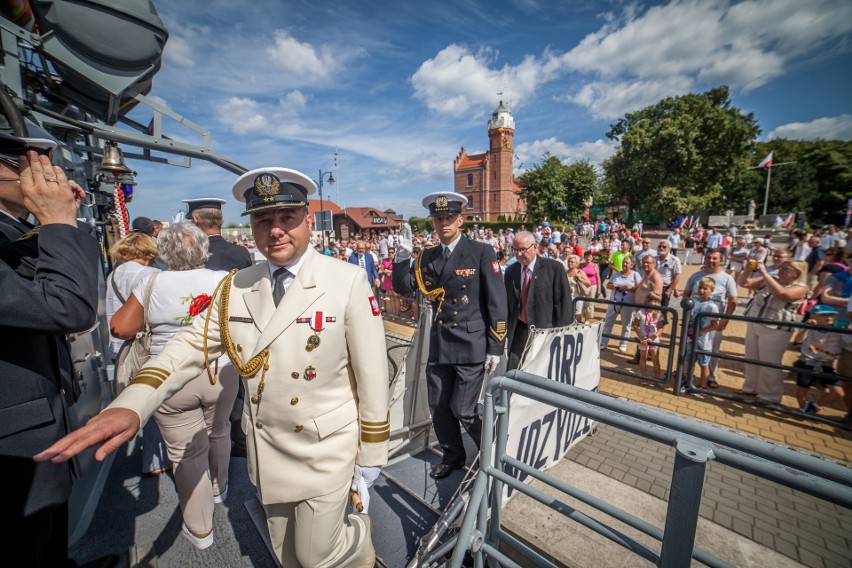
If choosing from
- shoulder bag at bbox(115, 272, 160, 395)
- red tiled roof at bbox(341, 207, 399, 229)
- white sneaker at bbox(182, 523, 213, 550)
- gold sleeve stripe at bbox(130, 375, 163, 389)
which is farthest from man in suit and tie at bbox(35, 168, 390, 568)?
red tiled roof at bbox(341, 207, 399, 229)

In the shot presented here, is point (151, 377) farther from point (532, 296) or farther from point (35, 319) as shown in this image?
point (532, 296)

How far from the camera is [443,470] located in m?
3.50

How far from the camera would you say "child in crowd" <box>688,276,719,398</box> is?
17.9 ft

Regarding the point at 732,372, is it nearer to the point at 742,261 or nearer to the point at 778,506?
the point at 778,506

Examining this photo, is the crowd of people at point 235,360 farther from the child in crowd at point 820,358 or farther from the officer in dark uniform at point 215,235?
the child in crowd at point 820,358

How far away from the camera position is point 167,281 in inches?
102

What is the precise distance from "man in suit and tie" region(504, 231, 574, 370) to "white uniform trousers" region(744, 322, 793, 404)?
9.57ft

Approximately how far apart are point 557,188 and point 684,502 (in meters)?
56.7

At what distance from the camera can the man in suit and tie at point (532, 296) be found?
4.55 metres

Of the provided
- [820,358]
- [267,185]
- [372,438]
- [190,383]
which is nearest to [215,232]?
[190,383]

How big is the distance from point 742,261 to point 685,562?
521 inches

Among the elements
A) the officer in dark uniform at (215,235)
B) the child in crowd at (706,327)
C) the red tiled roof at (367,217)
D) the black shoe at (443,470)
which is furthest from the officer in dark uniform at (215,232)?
the red tiled roof at (367,217)

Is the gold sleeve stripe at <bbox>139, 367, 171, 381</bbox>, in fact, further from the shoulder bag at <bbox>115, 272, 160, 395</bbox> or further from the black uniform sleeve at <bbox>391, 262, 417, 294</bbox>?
the black uniform sleeve at <bbox>391, 262, 417, 294</bbox>

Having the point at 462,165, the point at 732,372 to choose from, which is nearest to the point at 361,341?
the point at 732,372
